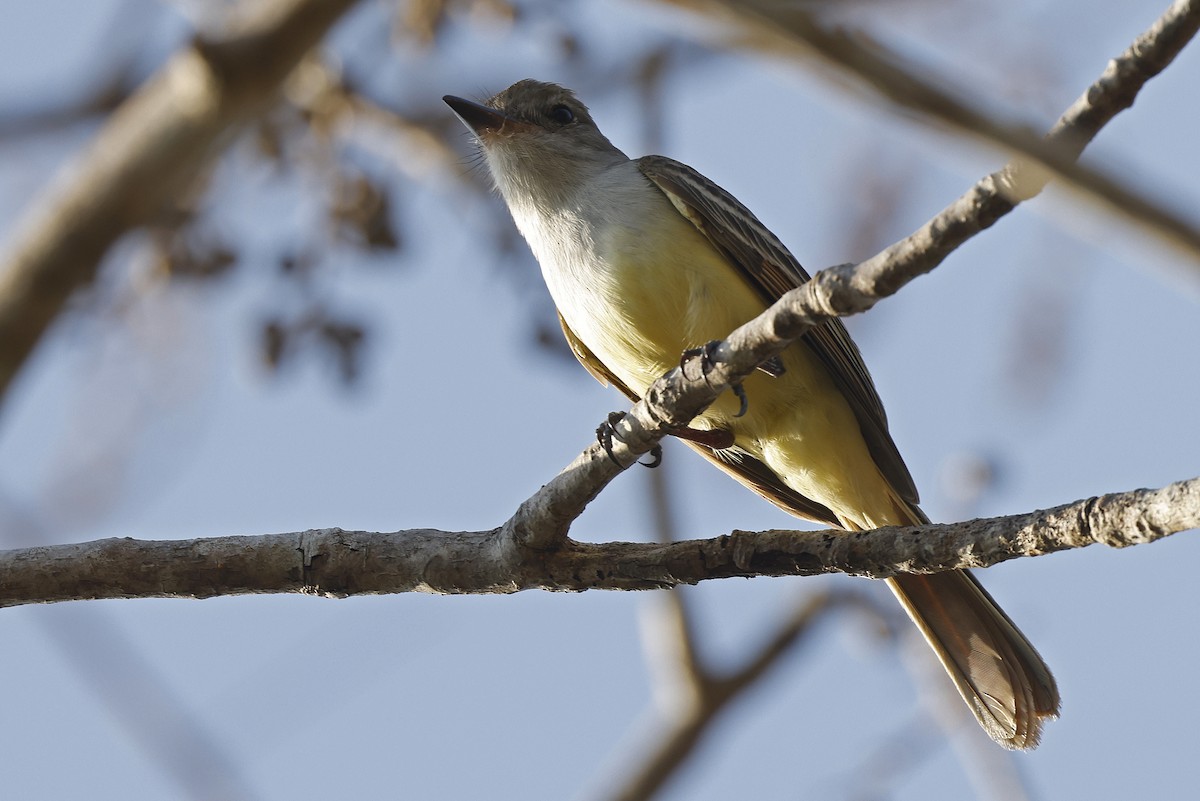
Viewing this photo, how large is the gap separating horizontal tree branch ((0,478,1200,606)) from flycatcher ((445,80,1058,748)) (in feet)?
2.95

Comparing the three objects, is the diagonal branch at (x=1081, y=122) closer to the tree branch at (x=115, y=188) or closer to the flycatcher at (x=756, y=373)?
the flycatcher at (x=756, y=373)

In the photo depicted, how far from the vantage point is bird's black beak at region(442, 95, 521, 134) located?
6.27 metres

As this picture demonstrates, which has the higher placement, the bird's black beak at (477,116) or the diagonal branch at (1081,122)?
the bird's black beak at (477,116)

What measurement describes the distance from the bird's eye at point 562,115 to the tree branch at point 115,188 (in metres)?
1.20

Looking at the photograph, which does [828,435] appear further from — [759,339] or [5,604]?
[5,604]

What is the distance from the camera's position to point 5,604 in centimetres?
427

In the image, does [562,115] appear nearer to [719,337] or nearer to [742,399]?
[719,337]

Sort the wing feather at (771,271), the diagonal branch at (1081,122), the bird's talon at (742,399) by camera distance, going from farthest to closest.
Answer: the wing feather at (771,271) < the bird's talon at (742,399) < the diagonal branch at (1081,122)

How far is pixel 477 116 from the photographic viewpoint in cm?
638

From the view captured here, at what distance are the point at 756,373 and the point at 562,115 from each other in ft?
6.67

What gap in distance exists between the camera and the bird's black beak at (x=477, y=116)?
20.6 ft

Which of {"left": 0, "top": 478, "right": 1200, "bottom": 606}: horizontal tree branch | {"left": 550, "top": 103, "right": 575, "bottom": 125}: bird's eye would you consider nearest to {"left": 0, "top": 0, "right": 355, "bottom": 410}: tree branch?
{"left": 550, "top": 103, "right": 575, "bottom": 125}: bird's eye

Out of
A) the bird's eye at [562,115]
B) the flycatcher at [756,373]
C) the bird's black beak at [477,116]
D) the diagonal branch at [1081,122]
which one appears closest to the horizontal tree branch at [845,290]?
the diagonal branch at [1081,122]

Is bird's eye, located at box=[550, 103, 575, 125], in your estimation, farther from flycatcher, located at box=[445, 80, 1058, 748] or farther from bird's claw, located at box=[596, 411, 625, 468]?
bird's claw, located at box=[596, 411, 625, 468]
